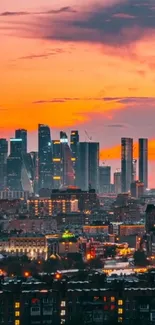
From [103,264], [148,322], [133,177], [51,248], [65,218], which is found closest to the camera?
[148,322]

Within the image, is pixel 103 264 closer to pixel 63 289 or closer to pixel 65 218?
pixel 63 289

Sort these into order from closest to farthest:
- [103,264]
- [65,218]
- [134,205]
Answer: [103,264], [65,218], [134,205]

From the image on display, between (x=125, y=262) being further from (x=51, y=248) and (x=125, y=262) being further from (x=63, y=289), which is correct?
(x=63, y=289)

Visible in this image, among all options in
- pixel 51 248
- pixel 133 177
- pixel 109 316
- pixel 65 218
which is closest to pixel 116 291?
pixel 109 316

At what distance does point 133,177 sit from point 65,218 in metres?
36.0

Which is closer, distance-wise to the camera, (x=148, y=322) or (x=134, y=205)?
(x=148, y=322)

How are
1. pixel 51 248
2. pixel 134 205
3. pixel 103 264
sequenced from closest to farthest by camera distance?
pixel 103 264, pixel 51 248, pixel 134 205

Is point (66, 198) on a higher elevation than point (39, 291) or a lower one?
higher

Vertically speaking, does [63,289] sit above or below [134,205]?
below

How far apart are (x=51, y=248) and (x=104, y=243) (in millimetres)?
3175

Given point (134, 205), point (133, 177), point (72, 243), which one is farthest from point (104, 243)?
point (133, 177)

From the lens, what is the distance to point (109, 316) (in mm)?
26438

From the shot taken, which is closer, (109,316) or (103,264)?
(109,316)

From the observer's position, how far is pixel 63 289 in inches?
1061
